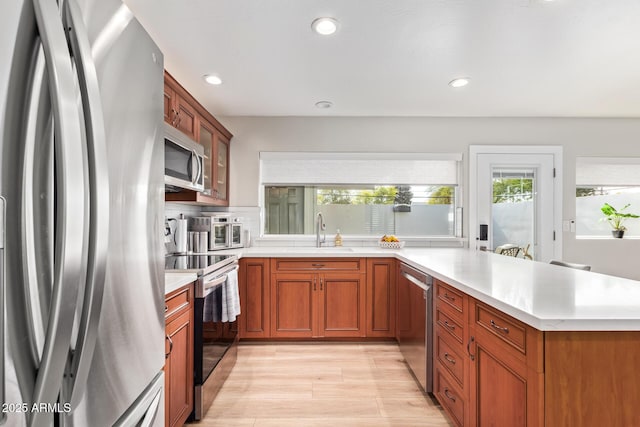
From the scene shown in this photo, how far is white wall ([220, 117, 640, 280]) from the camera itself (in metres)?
3.69

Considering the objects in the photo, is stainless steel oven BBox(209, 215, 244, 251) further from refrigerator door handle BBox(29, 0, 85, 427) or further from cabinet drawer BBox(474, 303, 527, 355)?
refrigerator door handle BBox(29, 0, 85, 427)

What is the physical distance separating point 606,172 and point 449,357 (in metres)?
3.48

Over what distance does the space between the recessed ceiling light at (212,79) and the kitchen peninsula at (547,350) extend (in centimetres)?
236

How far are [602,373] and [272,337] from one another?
2.51 metres

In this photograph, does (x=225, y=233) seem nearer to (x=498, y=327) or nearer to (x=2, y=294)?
(x=498, y=327)

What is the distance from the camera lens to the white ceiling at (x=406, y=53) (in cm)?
181

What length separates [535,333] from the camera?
108cm

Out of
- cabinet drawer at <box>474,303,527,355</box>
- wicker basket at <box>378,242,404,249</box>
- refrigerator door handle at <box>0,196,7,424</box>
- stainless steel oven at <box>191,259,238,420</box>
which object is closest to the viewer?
refrigerator door handle at <box>0,196,7,424</box>

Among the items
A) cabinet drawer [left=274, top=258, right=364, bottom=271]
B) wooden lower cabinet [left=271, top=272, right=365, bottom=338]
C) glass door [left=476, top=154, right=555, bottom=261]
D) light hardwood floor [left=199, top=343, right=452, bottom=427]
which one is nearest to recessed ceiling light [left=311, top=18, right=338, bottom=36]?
cabinet drawer [left=274, top=258, right=364, bottom=271]

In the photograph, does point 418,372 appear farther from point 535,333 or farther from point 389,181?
point 389,181

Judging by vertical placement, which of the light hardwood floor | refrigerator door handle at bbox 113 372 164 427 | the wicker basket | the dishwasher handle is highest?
the wicker basket

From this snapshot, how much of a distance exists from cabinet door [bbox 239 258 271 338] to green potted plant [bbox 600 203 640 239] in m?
3.90

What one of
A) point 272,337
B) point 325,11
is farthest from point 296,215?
point 325,11

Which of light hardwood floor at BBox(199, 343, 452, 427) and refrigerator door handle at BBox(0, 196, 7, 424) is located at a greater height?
refrigerator door handle at BBox(0, 196, 7, 424)
